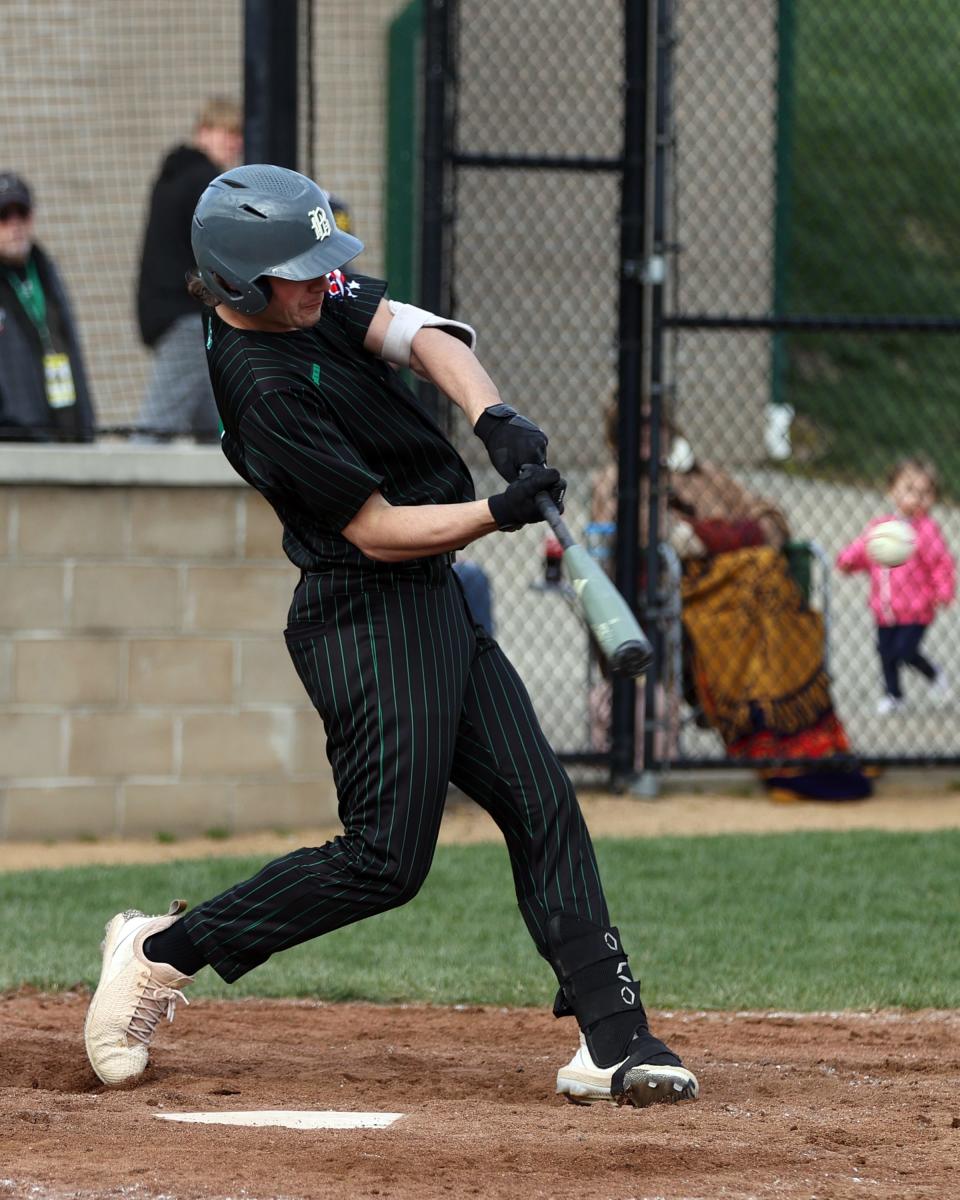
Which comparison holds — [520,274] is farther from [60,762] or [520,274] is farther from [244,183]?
[244,183]

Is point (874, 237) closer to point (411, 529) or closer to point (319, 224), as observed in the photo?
point (319, 224)

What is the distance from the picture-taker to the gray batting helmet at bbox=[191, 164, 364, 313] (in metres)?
3.56

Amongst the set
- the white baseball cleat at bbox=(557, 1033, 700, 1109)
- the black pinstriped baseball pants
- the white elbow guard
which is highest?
the white elbow guard

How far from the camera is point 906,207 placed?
74.2 feet

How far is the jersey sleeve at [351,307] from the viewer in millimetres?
3816

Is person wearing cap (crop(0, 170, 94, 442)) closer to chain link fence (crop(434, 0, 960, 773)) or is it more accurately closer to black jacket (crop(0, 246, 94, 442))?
black jacket (crop(0, 246, 94, 442))

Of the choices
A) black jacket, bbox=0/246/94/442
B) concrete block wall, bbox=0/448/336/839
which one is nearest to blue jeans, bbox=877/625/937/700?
concrete block wall, bbox=0/448/336/839

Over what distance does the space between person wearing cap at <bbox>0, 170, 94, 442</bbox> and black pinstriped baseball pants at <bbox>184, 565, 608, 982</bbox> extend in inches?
167

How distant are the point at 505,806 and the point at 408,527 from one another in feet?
2.25

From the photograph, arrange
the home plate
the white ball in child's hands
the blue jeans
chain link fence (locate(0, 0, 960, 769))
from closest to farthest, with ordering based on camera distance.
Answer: the home plate, the white ball in child's hands, chain link fence (locate(0, 0, 960, 769)), the blue jeans

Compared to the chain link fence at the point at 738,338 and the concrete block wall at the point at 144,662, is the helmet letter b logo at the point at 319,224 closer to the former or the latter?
the concrete block wall at the point at 144,662

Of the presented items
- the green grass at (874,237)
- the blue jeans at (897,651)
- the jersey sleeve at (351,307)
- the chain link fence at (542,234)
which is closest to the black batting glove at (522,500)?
the jersey sleeve at (351,307)

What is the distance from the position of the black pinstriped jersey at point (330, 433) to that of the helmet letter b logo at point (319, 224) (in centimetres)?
22

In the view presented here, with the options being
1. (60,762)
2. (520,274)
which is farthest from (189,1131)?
(520,274)
